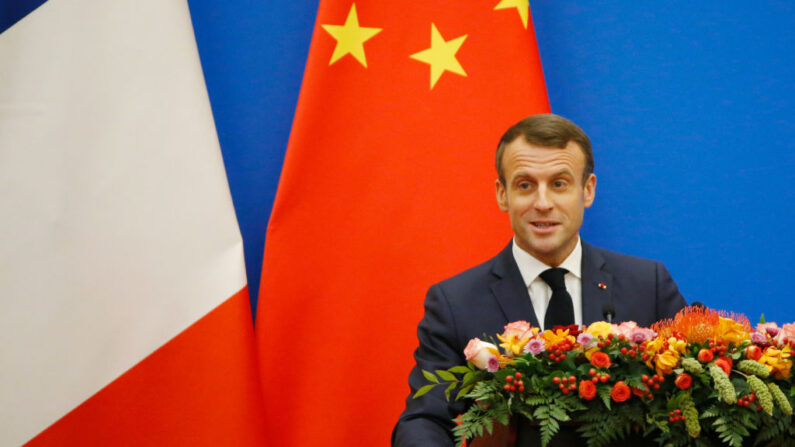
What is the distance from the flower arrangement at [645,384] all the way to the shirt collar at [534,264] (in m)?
0.65

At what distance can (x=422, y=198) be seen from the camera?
292 centimetres

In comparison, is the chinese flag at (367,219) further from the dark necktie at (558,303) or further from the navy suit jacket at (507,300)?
the dark necktie at (558,303)

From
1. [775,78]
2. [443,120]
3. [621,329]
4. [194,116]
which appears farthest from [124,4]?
[775,78]

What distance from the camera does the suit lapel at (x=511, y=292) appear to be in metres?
2.16

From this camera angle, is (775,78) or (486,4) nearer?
(486,4)

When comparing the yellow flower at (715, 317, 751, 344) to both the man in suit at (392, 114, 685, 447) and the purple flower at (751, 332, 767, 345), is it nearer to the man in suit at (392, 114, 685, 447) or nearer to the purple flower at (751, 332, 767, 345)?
the purple flower at (751, 332, 767, 345)

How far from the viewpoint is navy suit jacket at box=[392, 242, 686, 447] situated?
7.04ft

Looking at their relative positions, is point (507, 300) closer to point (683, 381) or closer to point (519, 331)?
point (519, 331)

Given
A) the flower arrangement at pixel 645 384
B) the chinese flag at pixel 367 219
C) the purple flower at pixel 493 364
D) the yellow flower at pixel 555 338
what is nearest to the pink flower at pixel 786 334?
the flower arrangement at pixel 645 384

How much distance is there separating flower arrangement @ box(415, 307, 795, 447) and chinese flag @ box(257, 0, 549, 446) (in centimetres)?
134

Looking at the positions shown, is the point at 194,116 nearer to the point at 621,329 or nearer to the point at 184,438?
the point at 184,438

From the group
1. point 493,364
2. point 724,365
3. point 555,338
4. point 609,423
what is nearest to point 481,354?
point 493,364

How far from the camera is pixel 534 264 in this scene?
7.36 feet

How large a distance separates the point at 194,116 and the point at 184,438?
1.08m
